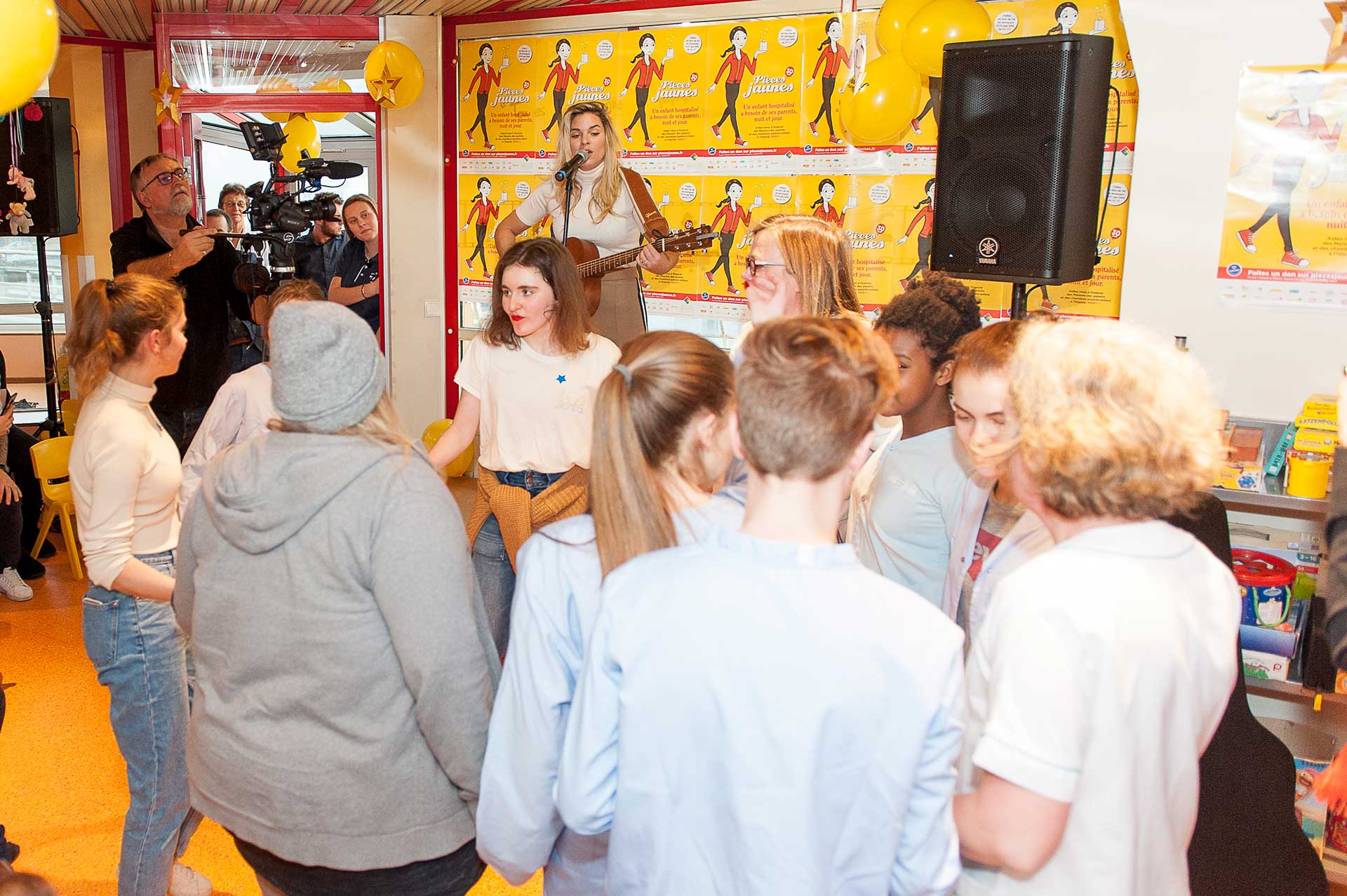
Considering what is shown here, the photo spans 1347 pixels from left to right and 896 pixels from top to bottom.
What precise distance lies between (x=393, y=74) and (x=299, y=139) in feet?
6.92

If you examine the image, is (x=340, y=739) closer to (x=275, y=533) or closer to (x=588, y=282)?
(x=275, y=533)

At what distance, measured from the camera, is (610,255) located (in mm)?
4684

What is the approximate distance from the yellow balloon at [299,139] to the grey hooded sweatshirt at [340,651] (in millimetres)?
6512

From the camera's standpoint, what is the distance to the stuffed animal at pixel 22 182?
204 inches

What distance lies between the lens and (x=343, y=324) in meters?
1.52

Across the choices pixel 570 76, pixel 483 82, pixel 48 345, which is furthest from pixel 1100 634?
pixel 48 345

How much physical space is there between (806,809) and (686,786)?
14 centimetres

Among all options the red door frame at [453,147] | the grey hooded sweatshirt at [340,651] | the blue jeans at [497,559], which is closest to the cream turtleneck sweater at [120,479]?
the grey hooded sweatshirt at [340,651]

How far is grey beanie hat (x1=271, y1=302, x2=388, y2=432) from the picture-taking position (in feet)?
4.90

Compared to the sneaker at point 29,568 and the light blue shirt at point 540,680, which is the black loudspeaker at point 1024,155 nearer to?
the light blue shirt at point 540,680

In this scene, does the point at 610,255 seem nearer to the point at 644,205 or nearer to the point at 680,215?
the point at 644,205

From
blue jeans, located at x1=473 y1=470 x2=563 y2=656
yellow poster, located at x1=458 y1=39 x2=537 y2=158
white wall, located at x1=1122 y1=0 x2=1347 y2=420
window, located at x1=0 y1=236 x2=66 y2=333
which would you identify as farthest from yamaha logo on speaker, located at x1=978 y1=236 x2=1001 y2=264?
window, located at x1=0 y1=236 x2=66 y2=333

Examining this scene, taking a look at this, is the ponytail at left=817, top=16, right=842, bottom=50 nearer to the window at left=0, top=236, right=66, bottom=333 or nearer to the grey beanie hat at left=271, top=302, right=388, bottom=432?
the grey beanie hat at left=271, top=302, right=388, bottom=432

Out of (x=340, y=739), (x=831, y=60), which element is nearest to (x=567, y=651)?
(x=340, y=739)
